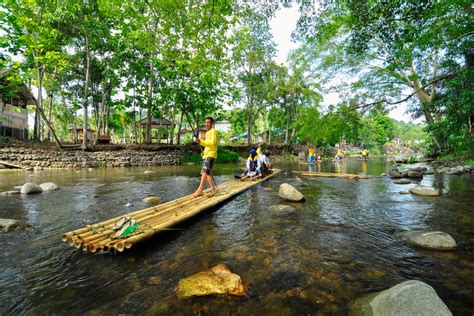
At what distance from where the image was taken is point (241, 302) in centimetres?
226

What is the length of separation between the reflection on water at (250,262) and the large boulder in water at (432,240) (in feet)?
0.58

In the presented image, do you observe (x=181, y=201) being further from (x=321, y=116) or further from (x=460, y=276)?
(x=321, y=116)

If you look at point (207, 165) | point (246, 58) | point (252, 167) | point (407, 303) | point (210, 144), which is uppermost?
point (246, 58)

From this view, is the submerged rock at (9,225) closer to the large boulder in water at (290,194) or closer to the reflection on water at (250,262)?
the reflection on water at (250,262)

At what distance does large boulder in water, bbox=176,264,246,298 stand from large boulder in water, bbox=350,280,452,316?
116 cm

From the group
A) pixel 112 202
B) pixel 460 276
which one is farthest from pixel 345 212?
pixel 112 202

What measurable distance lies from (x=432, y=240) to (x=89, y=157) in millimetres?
21122

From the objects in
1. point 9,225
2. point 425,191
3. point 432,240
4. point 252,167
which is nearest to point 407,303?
point 432,240

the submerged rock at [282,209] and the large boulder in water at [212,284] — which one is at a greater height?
the submerged rock at [282,209]

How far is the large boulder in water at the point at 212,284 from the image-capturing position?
7.84 feet

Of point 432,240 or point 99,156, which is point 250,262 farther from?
point 99,156

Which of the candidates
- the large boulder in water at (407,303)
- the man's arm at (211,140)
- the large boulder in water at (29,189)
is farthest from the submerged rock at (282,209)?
the large boulder in water at (29,189)

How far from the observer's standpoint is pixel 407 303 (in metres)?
1.90

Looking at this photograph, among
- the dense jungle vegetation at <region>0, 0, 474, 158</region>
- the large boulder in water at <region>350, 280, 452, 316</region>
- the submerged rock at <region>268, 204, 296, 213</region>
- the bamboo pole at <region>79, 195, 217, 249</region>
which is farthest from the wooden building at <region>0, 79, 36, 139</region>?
the large boulder in water at <region>350, 280, 452, 316</region>
